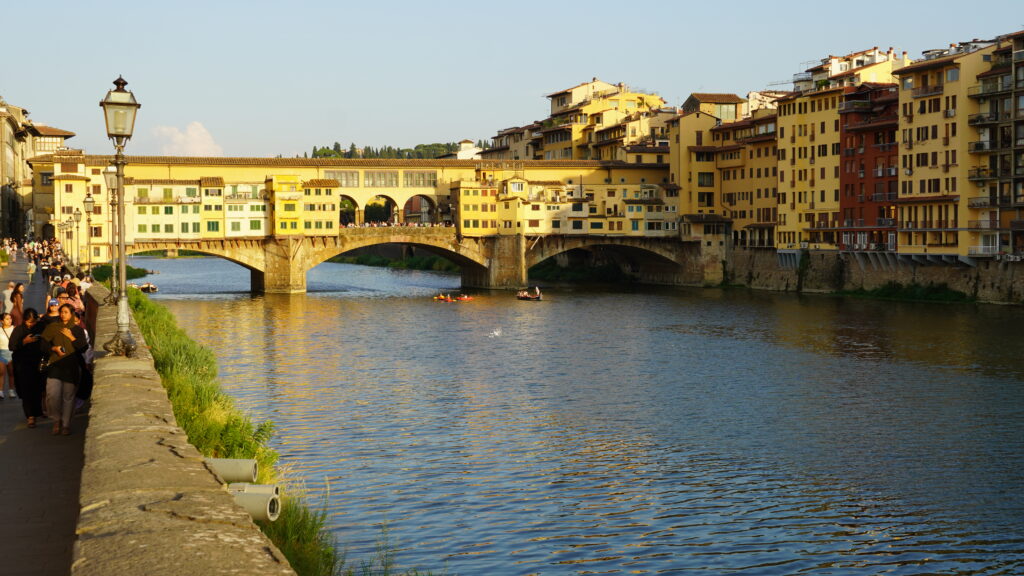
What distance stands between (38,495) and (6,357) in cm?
712

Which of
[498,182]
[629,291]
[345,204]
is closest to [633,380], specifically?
[629,291]

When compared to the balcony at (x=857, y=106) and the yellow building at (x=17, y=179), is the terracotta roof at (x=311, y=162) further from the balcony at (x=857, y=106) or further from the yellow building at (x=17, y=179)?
the balcony at (x=857, y=106)

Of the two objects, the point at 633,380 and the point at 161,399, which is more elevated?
the point at 161,399

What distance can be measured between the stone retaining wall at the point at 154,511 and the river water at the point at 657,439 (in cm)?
688

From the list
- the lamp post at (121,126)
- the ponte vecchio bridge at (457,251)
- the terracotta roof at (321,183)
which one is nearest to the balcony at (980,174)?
the ponte vecchio bridge at (457,251)

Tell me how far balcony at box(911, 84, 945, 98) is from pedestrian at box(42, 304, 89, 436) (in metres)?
61.3

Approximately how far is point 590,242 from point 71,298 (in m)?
72.2

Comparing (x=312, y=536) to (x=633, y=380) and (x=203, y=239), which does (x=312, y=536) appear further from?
(x=203, y=239)

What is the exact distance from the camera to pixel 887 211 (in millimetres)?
71250

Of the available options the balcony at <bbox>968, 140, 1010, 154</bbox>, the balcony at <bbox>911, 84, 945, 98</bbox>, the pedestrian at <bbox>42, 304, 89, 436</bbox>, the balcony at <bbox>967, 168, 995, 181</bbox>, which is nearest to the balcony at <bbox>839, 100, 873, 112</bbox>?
the balcony at <bbox>911, 84, 945, 98</bbox>

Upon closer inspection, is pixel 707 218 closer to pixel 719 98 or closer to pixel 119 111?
pixel 719 98

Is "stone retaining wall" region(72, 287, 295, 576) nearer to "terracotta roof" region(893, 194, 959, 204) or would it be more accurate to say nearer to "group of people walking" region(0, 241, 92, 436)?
"group of people walking" region(0, 241, 92, 436)

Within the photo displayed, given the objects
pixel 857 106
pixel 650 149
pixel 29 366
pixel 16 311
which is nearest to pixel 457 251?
pixel 650 149

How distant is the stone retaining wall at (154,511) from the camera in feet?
21.0
